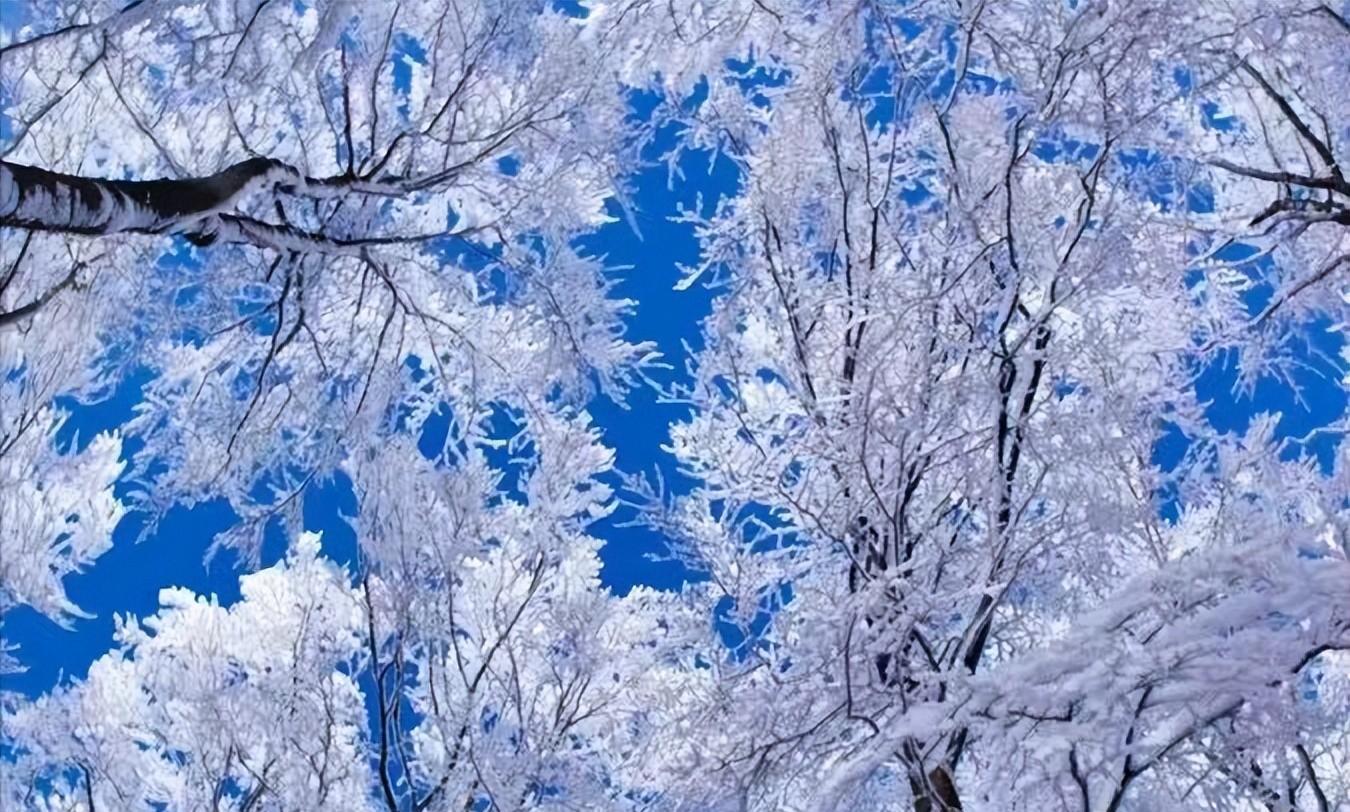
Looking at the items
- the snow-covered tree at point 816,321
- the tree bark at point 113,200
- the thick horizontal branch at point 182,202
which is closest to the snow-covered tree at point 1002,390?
the snow-covered tree at point 816,321

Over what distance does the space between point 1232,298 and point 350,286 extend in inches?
165

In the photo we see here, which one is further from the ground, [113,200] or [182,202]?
[182,202]

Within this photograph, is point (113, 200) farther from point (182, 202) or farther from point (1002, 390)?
point (1002, 390)

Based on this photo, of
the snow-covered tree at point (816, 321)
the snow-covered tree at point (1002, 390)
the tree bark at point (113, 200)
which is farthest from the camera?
the snow-covered tree at point (1002, 390)

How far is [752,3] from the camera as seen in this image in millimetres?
5145

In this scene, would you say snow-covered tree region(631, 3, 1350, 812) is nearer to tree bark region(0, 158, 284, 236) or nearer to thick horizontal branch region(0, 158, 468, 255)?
thick horizontal branch region(0, 158, 468, 255)

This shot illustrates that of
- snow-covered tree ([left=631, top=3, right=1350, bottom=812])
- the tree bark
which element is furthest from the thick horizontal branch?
snow-covered tree ([left=631, top=3, right=1350, bottom=812])

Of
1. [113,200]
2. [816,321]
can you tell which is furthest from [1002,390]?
[113,200]

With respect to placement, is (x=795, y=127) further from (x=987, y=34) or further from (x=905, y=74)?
(x=987, y=34)

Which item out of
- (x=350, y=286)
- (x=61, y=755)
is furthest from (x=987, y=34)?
(x=61, y=755)

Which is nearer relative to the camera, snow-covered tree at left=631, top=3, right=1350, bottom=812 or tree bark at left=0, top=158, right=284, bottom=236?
tree bark at left=0, top=158, right=284, bottom=236

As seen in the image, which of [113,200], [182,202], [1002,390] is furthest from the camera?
[1002,390]

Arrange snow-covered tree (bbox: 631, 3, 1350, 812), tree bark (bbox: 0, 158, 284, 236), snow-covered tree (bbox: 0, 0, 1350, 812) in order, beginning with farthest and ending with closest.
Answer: snow-covered tree (bbox: 631, 3, 1350, 812)
snow-covered tree (bbox: 0, 0, 1350, 812)
tree bark (bbox: 0, 158, 284, 236)

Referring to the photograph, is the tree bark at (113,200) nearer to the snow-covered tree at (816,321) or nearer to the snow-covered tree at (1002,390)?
the snow-covered tree at (816,321)
